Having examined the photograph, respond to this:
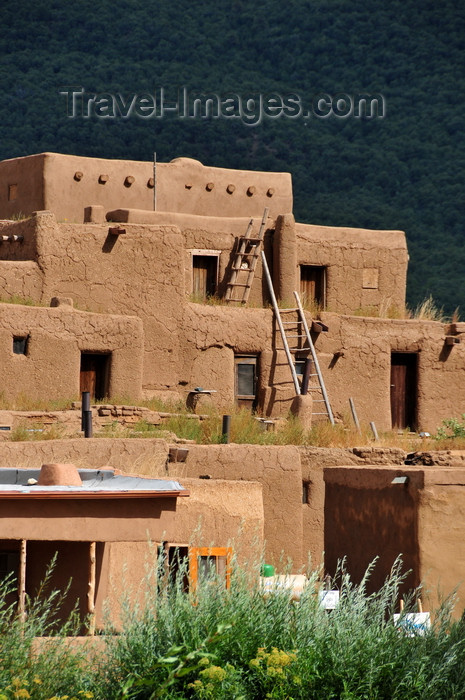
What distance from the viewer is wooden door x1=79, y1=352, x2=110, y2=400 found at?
2103 cm

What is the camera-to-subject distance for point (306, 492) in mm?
18578

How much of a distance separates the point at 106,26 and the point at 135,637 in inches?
2006

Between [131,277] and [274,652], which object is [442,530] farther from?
[131,277]

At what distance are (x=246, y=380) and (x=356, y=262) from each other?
136 inches

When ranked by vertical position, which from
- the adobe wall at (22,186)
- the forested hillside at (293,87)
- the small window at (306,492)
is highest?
the forested hillside at (293,87)

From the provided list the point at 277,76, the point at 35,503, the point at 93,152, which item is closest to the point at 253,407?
the point at 35,503

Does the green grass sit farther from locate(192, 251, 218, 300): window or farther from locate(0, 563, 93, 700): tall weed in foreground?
locate(192, 251, 218, 300): window

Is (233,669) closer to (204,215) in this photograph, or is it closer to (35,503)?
(35,503)

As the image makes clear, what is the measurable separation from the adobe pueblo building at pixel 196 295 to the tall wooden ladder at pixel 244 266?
0.02 meters

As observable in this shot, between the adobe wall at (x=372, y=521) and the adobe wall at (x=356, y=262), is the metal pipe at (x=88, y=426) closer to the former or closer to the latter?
the adobe wall at (x=372, y=521)

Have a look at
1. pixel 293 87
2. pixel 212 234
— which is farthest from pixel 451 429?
pixel 293 87

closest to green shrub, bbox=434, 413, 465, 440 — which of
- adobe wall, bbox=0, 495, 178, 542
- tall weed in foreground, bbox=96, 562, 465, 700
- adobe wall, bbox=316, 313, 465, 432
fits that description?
adobe wall, bbox=316, 313, 465, 432

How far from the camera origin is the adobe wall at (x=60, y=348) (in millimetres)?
19594

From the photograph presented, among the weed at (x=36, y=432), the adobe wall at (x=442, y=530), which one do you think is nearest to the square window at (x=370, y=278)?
the weed at (x=36, y=432)
